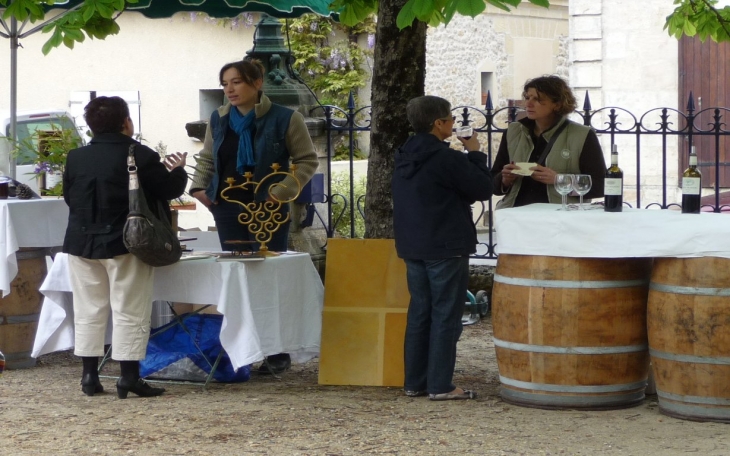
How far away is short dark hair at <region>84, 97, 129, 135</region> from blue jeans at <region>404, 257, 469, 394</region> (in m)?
1.65

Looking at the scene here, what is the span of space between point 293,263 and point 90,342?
1.13m

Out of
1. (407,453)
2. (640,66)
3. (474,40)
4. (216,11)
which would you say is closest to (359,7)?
(216,11)

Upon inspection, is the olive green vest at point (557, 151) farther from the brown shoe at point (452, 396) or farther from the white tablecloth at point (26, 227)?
the white tablecloth at point (26, 227)

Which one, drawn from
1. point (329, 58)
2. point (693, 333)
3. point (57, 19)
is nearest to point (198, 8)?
point (57, 19)

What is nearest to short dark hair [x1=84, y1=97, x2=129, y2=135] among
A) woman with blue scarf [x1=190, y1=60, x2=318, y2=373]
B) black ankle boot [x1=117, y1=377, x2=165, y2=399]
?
woman with blue scarf [x1=190, y1=60, x2=318, y2=373]

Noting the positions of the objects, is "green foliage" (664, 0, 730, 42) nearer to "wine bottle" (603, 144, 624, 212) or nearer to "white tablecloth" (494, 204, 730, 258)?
"wine bottle" (603, 144, 624, 212)

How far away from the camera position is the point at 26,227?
7039 millimetres

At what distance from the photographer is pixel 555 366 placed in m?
5.49

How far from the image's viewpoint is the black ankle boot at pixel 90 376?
6.15 m

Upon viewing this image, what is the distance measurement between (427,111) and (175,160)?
1393 mm

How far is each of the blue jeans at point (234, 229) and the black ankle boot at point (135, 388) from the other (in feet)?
2.93

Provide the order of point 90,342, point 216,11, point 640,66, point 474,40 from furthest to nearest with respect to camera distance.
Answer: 1. point 474,40
2. point 640,66
3. point 216,11
4. point 90,342

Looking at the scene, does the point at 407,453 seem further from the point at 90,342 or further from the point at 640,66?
the point at 640,66

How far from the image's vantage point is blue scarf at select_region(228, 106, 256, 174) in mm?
6441
